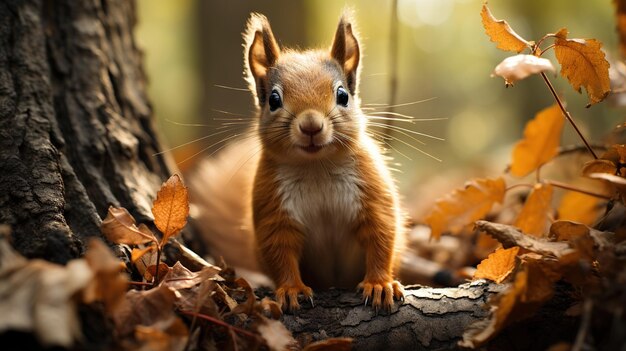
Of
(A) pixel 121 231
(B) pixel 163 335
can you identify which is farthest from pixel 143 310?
(A) pixel 121 231

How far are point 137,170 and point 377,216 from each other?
100 cm

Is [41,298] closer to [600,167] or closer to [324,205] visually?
[324,205]

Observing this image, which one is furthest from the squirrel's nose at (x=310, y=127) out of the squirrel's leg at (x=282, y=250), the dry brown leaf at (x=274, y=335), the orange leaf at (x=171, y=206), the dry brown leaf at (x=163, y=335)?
the dry brown leaf at (x=163, y=335)

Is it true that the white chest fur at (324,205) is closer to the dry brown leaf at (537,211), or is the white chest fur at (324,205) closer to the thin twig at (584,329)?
the dry brown leaf at (537,211)

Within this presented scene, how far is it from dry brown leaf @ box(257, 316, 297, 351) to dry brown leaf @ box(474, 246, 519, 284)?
2.13 feet

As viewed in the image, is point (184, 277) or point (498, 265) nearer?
point (184, 277)

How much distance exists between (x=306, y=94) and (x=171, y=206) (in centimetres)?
67

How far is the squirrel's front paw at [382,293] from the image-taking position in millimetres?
1764

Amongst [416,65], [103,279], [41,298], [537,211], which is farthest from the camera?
[416,65]

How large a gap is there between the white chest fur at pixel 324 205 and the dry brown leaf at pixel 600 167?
2.48 ft

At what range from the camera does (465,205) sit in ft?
6.71

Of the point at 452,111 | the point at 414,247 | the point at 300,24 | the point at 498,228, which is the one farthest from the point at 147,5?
the point at 498,228

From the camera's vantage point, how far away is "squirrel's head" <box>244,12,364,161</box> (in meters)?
1.97

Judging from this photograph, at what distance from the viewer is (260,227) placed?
6.91 feet
